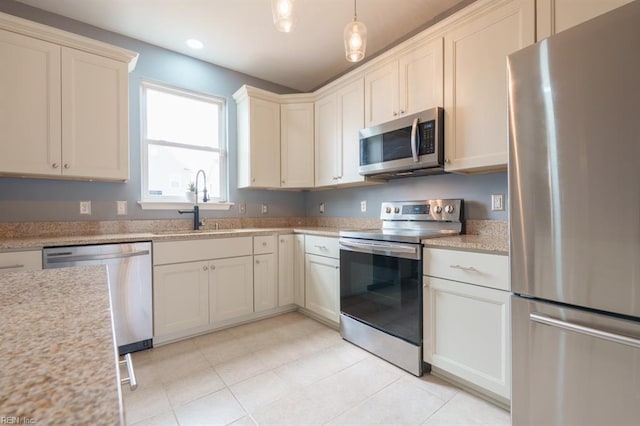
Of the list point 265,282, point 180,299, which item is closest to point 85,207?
point 180,299

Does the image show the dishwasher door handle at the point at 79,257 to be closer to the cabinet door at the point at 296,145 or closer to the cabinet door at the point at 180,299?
the cabinet door at the point at 180,299

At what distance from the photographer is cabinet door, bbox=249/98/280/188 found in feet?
10.5

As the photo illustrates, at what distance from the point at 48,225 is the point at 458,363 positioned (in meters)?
3.11

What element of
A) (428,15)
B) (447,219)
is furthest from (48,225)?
(428,15)

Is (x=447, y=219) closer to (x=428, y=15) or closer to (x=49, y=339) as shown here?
(x=428, y=15)

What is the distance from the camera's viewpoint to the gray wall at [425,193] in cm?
214

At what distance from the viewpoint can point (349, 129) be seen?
2.89 m

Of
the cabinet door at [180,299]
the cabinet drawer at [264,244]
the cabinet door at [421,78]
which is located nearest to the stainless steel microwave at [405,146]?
the cabinet door at [421,78]

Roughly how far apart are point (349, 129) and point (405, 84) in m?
0.69

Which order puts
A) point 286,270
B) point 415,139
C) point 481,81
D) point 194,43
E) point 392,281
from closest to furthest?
point 481,81, point 392,281, point 415,139, point 194,43, point 286,270

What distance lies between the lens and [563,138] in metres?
1.18

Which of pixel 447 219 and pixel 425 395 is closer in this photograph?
pixel 425 395

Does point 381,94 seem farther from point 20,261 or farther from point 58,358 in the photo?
point 20,261

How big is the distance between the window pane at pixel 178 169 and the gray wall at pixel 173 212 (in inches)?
5.9
